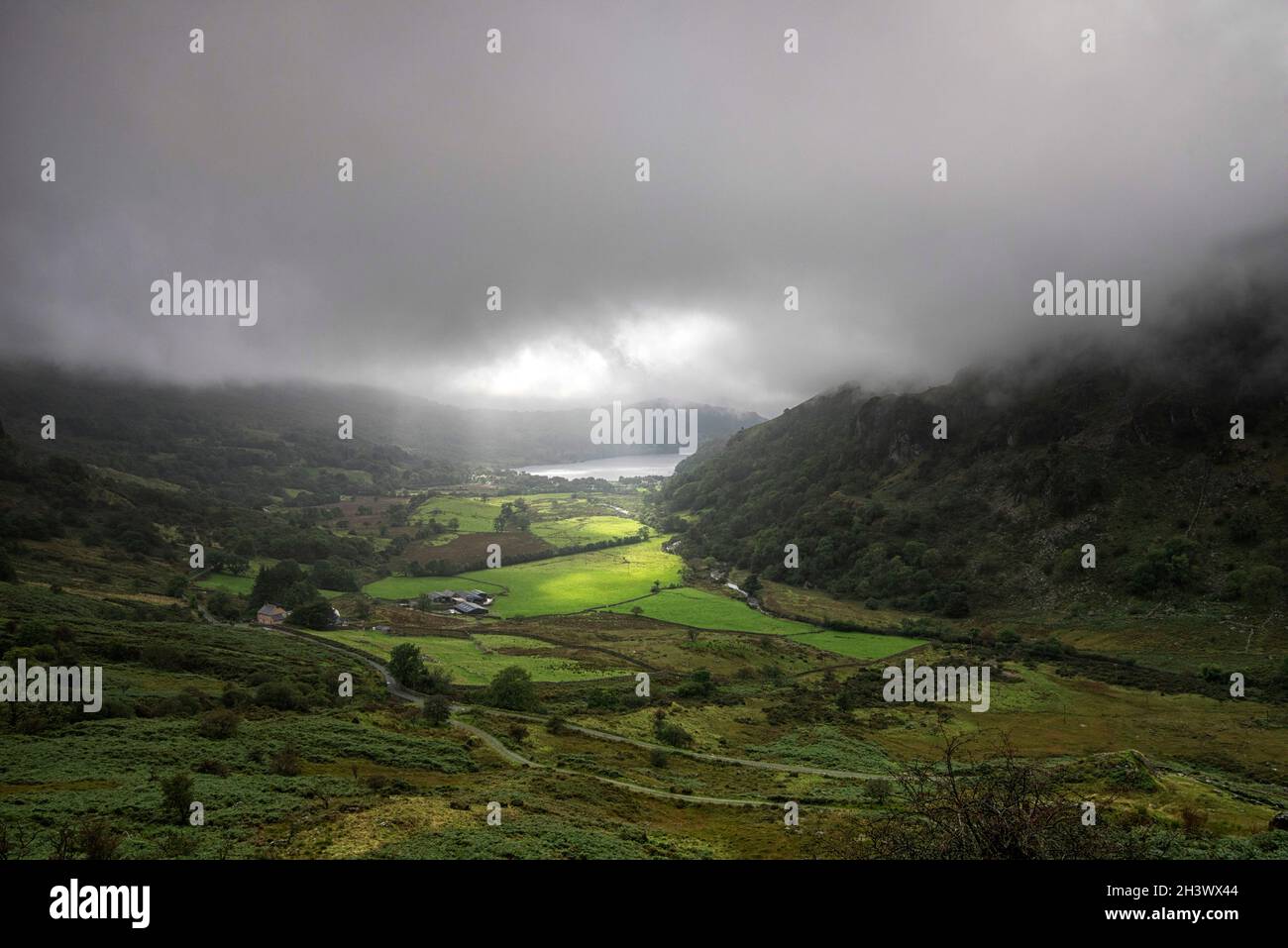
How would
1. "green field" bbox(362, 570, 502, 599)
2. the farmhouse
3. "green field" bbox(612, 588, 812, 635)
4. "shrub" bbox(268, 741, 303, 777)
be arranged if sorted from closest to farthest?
"shrub" bbox(268, 741, 303, 777)
the farmhouse
"green field" bbox(612, 588, 812, 635)
"green field" bbox(362, 570, 502, 599)

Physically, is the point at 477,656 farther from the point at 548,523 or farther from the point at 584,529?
the point at 548,523

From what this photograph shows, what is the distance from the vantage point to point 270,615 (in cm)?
7750

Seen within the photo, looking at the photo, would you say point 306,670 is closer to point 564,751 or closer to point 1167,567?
point 564,751

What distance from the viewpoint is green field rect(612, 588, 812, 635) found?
89.1 meters

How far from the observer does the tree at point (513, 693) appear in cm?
5041

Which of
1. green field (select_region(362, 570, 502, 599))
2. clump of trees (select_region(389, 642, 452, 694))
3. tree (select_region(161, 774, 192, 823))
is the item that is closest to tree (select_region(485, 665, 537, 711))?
clump of trees (select_region(389, 642, 452, 694))

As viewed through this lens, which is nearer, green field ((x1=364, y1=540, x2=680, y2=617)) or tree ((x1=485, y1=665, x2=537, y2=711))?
tree ((x1=485, y1=665, x2=537, y2=711))

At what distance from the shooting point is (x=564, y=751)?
39.0m

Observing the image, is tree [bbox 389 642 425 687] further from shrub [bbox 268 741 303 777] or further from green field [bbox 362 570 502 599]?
green field [bbox 362 570 502 599]

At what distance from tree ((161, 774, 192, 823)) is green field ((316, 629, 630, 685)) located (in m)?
34.5

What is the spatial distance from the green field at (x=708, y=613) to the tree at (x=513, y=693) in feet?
136

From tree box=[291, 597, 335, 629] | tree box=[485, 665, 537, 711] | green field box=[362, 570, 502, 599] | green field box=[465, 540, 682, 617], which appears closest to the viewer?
tree box=[485, 665, 537, 711]
